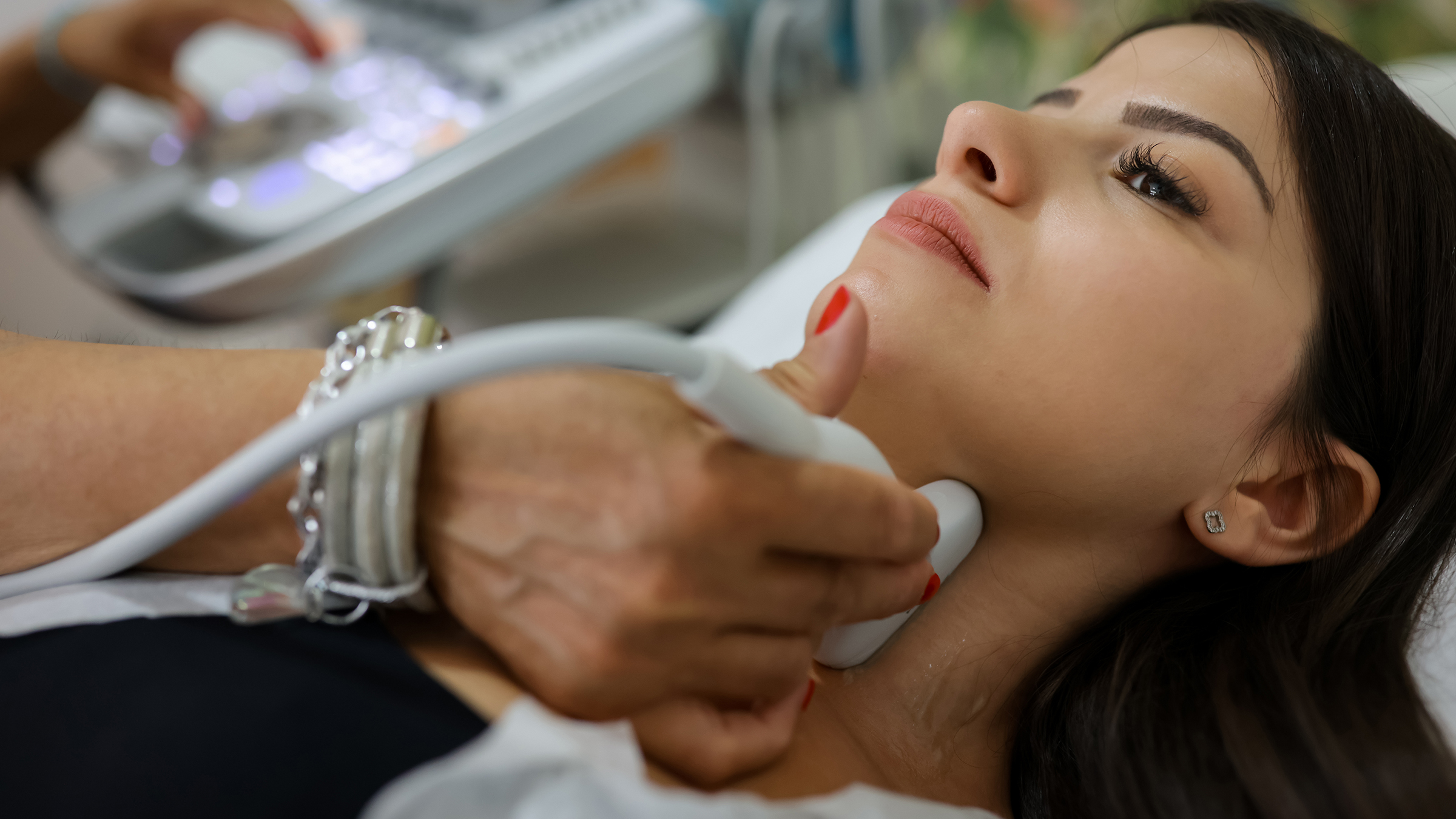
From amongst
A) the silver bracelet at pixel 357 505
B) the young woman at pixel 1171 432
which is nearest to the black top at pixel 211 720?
the silver bracelet at pixel 357 505

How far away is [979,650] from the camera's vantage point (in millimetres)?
758

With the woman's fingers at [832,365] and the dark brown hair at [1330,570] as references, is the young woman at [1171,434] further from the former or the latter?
the woman's fingers at [832,365]

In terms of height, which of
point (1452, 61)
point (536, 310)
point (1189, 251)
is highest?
point (1452, 61)

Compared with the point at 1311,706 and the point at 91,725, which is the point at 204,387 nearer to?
the point at 91,725

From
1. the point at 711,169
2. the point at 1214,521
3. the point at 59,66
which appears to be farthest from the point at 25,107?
the point at 1214,521

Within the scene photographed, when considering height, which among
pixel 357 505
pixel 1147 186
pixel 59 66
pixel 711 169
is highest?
pixel 1147 186

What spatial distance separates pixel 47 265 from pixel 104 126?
0.77 m

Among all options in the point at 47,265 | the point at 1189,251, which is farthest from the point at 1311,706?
the point at 47,265

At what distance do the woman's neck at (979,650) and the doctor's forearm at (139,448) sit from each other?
431mm

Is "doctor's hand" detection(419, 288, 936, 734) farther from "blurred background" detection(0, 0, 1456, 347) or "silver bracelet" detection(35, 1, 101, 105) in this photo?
"silver bracelet" detection(35, 1, 101, 105)

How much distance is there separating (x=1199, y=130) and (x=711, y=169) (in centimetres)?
124

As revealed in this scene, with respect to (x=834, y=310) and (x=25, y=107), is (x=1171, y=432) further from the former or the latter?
(x=25, y=107)

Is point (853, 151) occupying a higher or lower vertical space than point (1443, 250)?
lower

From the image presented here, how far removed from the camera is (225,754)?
1.54ft
